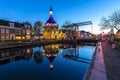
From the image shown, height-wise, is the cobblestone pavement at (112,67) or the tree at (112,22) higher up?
the tree at (112,22)

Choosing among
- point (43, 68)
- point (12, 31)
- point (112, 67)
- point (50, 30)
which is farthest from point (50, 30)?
point (112, 67)

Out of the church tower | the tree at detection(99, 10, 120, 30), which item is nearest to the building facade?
the church tower

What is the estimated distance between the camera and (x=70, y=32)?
4134 inches

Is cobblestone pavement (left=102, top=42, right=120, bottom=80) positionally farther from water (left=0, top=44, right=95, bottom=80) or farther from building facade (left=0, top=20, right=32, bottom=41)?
building facade (left=0, top=20, right=32, bottom=41)

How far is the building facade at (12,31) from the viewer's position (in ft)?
216

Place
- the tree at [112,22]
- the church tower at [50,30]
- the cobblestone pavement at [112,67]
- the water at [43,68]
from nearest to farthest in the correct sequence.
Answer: the cobblestone pavement at [112,67] → the water at [43,68] → the tree at [112,22] → the church tower at [50,30]

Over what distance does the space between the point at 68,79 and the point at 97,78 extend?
5.40 meters

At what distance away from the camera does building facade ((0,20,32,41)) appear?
65963 millimetres


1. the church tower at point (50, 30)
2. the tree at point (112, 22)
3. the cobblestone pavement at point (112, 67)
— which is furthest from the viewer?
the church tower at point (50, 30)

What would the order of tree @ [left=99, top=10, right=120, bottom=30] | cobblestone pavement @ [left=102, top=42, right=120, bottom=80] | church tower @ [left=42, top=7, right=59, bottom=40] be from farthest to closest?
church tower @ [left=42, top=7, right=59, bottom=40] → tree @ [left=99, top=10, right=120, bottom=30] → cobblestone pavement @ [left=102, top=42, right=120, bottom=80]

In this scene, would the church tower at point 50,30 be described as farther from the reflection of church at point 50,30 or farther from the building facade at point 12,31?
the building facade at point 12,31

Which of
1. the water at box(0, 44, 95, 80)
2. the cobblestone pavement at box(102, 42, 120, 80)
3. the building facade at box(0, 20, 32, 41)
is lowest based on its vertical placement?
the water at box(0, 44, 95, 80)

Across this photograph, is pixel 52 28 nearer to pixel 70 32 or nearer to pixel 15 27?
pixel 70 32

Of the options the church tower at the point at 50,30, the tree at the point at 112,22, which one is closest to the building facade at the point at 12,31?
the church tower at the point at 50,30
